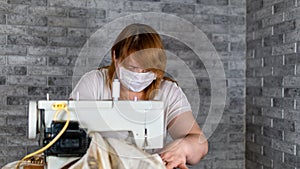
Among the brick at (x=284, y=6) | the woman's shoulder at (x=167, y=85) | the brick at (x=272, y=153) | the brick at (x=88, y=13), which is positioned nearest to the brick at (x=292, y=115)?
the brick at (x=272, y=153)

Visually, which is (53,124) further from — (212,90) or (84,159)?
(212,90)

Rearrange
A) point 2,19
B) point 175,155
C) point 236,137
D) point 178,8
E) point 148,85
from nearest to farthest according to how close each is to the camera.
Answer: point 175,155 < point 148,85 < point 2,19 < point 178,8 < point 236,137

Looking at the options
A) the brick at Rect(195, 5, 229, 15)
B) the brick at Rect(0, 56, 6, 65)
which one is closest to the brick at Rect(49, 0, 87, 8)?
the brick at Rect(0, 56, 6, 65)

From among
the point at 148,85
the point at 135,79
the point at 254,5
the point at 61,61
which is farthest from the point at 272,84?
the point at 61,61

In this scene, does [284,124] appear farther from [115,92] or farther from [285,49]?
[115,92]

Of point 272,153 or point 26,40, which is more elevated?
point 26,40

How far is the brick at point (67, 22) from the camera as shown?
2461mm

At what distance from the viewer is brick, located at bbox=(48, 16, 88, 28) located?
246 centimetres

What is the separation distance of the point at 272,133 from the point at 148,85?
1162mm

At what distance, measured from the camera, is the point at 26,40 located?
2.41 m

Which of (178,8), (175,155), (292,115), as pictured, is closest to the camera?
(175,155)

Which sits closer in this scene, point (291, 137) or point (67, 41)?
point (291, 137)

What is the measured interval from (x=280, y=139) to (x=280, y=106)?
0.66ft

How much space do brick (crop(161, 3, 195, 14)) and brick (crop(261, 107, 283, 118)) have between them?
0.82 metres
